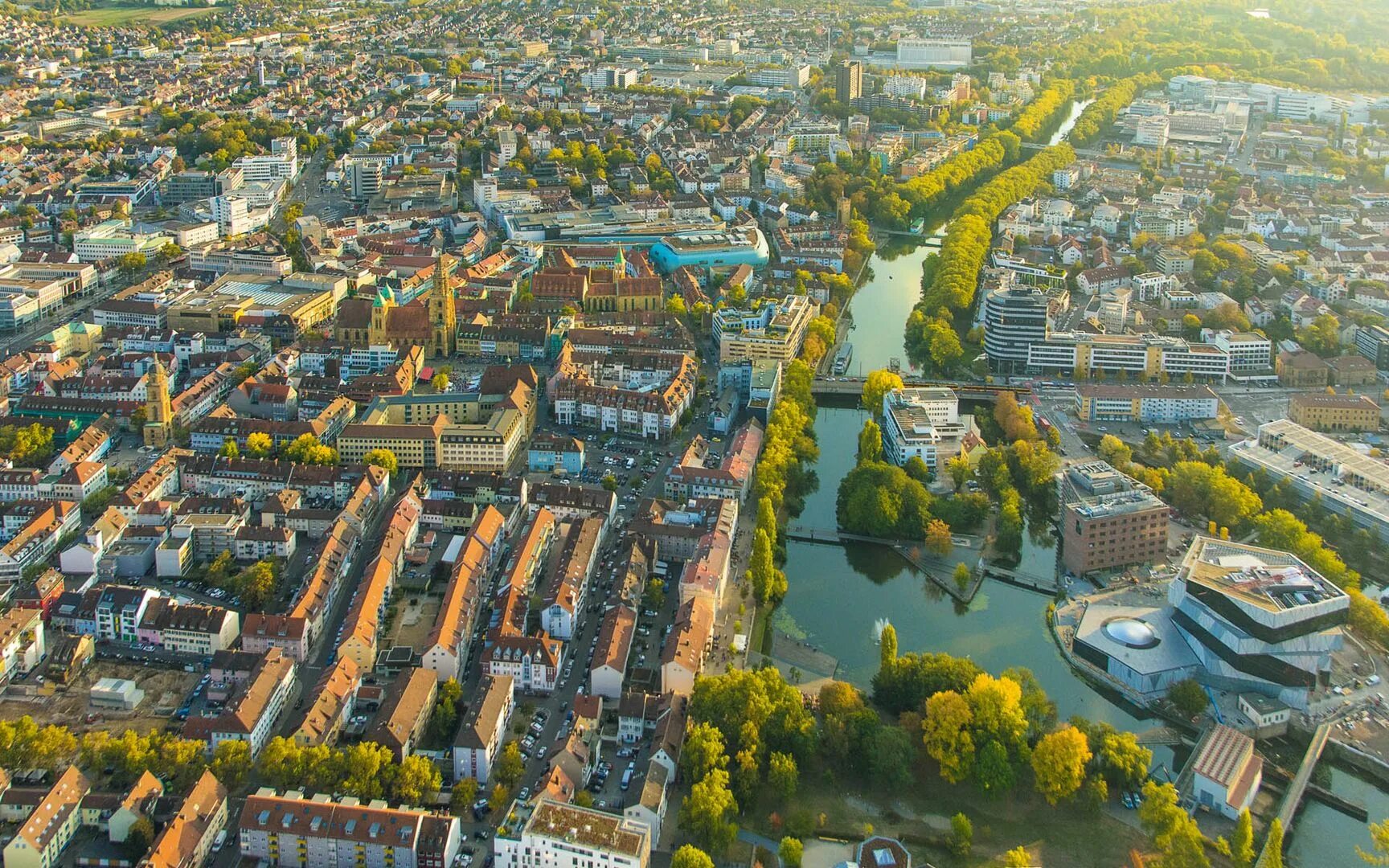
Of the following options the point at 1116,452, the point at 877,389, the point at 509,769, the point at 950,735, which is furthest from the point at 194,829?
the point at 1116,452

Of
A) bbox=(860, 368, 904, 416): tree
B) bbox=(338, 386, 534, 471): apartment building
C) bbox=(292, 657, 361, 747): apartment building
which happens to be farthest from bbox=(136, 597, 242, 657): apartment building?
bbox=(860, 368, 904, 416): tree

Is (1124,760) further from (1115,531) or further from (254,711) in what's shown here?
(254,711)

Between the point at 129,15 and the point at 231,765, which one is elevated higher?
the point at 129,15

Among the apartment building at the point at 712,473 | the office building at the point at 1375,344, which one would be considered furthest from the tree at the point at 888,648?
the office building at the point at 1375,344

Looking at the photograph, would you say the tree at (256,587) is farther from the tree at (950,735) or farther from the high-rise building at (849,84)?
the high-rise building at (849,84)

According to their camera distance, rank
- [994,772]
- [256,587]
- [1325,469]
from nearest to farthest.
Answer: [994,772], [256,587], [1325,469]

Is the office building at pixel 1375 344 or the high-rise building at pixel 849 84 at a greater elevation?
the high-rise building at pixel 849 84

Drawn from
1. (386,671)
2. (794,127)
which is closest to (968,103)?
(794,127)

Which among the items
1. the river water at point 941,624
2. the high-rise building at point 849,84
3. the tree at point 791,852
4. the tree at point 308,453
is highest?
the high-rise building at point 849,84
